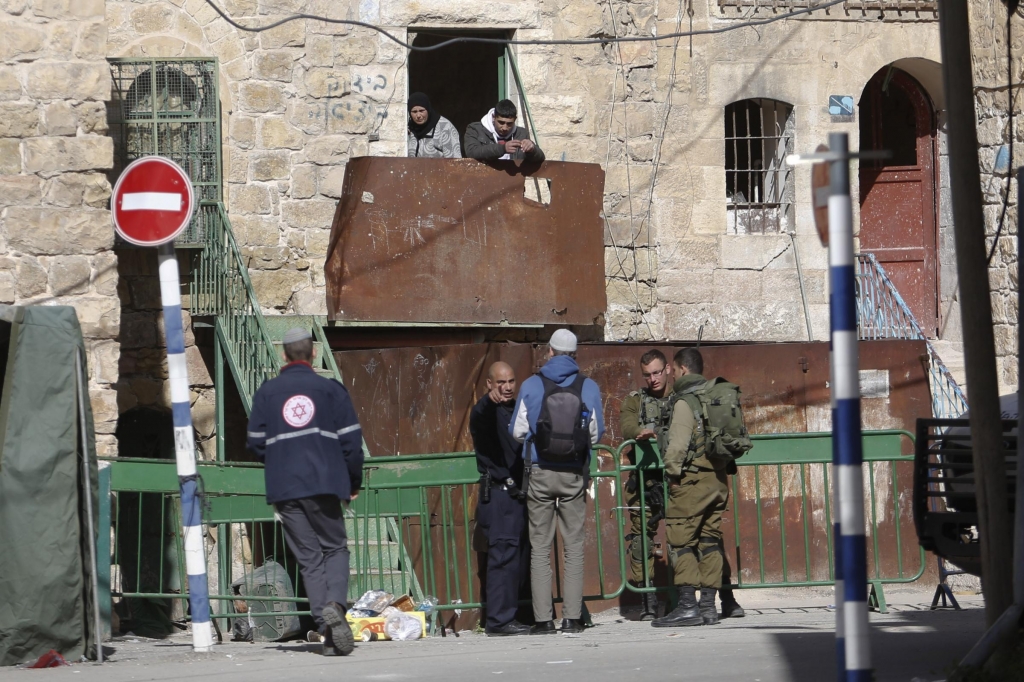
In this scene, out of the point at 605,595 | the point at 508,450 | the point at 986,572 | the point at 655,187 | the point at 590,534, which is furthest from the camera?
the point at 655,187

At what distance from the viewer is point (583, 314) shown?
13.9 m

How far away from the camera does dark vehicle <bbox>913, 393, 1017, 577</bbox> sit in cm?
671

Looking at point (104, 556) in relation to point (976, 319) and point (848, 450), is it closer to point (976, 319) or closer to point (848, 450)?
point (976, 319)

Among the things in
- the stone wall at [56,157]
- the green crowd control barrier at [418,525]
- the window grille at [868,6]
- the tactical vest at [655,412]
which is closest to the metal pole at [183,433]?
the green crowd control barrier at [418,525]

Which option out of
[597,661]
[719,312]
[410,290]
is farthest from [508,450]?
[719,312]

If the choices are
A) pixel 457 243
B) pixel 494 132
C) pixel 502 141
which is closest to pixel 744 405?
pixel 457 243

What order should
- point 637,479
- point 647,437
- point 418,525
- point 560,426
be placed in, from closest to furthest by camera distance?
point 560,426 → point 647,437 → point 637,479 → point 418,525

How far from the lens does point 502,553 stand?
363 inches

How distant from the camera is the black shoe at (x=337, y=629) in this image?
25.6ft

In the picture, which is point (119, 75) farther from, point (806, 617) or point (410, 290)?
point (806, 617)

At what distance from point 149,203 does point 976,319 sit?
426cm

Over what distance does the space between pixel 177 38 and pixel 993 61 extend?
8.64 m

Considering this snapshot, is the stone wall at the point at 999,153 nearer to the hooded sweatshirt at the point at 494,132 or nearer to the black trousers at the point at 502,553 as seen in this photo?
the hooded sweatshirt at the point at 494,132

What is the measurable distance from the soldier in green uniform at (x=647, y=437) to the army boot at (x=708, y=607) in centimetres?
55
